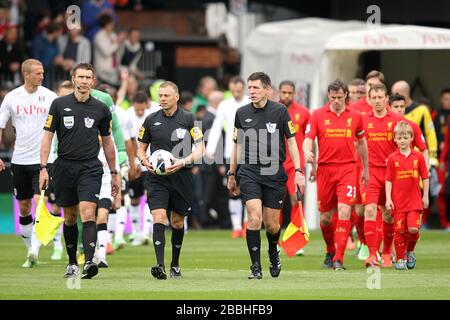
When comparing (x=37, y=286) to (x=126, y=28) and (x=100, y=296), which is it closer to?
(x=100, y=296)

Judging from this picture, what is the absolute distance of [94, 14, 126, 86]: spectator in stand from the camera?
29.9 m

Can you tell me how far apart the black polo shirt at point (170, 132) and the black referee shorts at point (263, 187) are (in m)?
0.76

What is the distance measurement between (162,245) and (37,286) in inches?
64.6

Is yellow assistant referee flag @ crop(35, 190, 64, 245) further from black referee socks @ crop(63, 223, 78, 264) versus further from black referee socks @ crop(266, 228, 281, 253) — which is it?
black referee socks @ crop(266, 228, 281, 253)

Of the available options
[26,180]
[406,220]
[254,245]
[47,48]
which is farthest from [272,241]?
[47,48]

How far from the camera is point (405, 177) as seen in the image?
59.4 feet

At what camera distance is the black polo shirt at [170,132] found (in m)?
16.6

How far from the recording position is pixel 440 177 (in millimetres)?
27391

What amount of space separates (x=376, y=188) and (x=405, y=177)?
449 millimetres

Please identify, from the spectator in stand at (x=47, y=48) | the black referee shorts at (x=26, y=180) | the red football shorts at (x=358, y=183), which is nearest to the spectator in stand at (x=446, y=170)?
the red football shorts at (x=358, y=183)

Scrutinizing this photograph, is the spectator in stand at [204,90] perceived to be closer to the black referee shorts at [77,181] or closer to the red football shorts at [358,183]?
the red football shorts at [358,183]

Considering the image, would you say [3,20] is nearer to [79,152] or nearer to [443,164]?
[443,164]

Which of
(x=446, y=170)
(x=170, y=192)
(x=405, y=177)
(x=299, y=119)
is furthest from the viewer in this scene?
(x=446, y=170)

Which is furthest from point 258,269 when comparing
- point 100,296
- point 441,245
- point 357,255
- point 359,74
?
point 359,74
